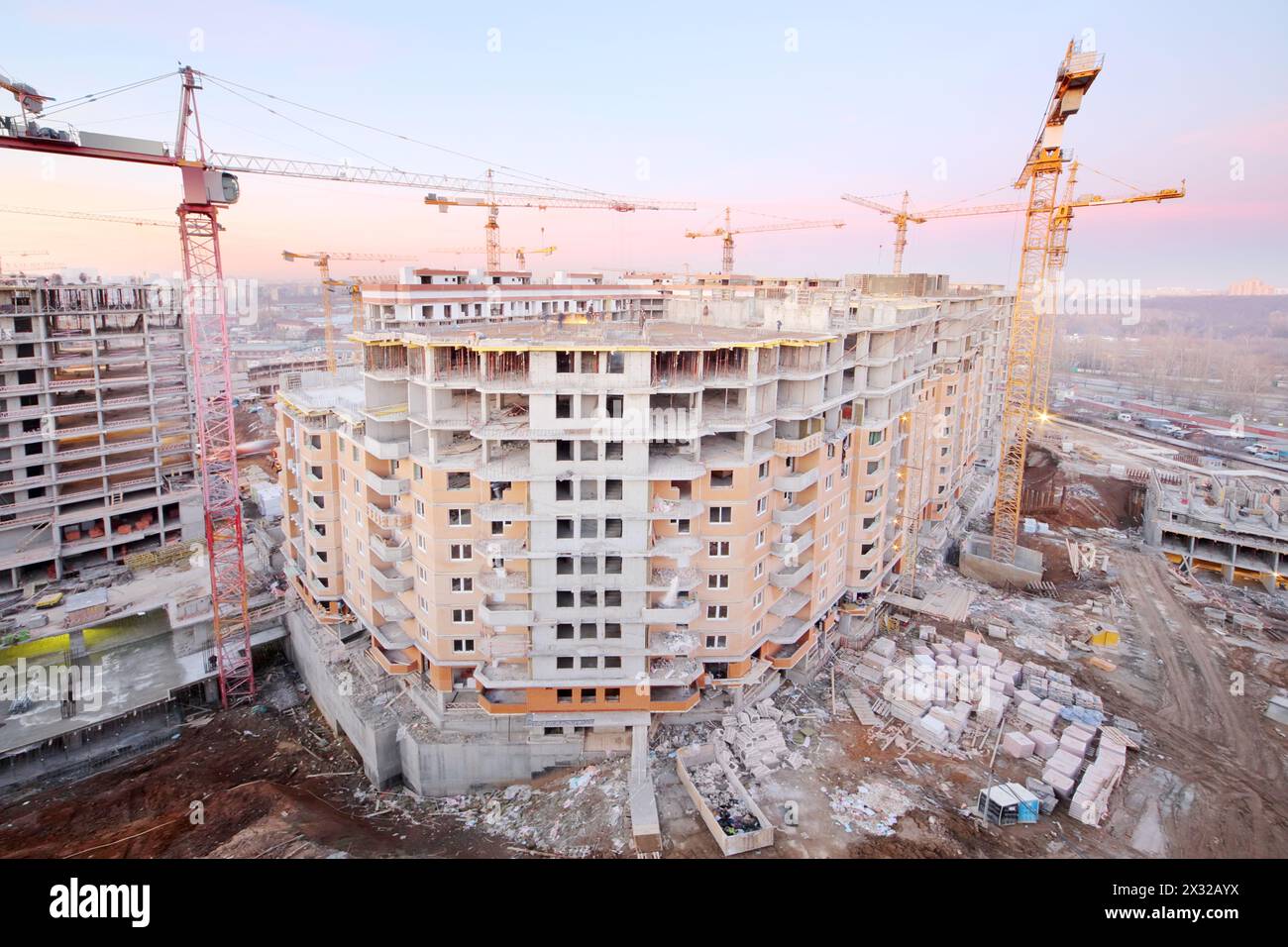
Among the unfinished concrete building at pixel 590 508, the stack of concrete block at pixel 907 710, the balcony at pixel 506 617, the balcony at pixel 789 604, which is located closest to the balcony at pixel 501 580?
the unfinished concrete building at pixel 590 508

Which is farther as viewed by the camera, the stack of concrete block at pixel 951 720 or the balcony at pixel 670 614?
the stack of concrete block at pixel 951 720

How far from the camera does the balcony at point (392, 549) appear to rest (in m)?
31.5

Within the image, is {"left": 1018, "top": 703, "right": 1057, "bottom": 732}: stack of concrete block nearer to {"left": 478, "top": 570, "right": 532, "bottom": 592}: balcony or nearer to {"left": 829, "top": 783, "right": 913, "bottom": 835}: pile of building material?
{"left": 829, "top": 783, "right": 913, "bottom": 835}: pile of building material

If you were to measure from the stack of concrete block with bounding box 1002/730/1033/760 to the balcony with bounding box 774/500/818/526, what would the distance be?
13377 millimetres

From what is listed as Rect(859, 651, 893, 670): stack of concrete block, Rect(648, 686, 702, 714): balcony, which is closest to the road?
Rect(859, 651, 893, 670): stack of concrete block

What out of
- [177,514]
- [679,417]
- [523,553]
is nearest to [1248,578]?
[679,417]

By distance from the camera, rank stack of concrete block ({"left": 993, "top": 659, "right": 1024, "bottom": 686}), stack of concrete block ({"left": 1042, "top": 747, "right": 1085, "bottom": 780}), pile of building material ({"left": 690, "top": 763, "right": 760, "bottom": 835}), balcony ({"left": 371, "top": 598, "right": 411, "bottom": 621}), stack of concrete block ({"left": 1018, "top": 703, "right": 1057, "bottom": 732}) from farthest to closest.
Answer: stack of concrete block ({"left": 993, "top": 659, "right": 1024, "bottom": 686}) → balcony ({"left": 371, "top": 598, "right": 411, "bottom": 621}) → stack of concrete block ({"left": 1018, "top": 703, "right": 1057, "bottom": 732}) → stack of concrete block ({"left": 1042, "top": 747, "right": 1085, "bottom": 780}) → pile of building material ({"left": 690, "top": 763, "right": 760, "bottom": 835})

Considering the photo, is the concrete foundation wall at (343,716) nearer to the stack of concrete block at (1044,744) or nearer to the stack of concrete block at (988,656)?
the stack of concrete block at (1044,744)

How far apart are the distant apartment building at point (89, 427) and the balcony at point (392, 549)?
1251 inches

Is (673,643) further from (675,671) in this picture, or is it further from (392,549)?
(392,549)

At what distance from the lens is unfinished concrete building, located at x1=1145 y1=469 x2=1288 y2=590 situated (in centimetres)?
5300
